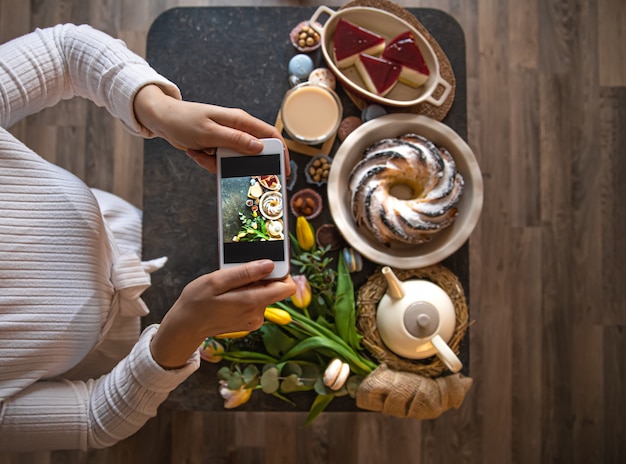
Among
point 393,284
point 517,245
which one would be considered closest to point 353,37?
point 393,284

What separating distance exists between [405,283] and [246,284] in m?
0.47

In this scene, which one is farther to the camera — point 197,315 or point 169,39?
point 169,39

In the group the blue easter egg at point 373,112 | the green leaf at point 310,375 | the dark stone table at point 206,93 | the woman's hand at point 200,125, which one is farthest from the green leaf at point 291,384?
the blue easter egg at point 373,112

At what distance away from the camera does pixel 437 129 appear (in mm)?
1158

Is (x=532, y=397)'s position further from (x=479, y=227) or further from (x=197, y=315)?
(x=197, y=315)

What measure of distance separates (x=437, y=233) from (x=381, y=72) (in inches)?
15.7

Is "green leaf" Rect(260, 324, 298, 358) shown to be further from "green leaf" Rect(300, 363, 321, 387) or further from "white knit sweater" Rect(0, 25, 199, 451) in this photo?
"white knit sweater" Rect(0, 25, 199, 451)

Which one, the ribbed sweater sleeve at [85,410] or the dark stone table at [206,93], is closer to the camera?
the ribbed sweater sleeve at [85,410]

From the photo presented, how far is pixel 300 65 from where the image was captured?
118 centimetres

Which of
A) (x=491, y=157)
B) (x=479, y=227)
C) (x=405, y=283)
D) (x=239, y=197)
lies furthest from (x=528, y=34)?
(x=239, y=197)

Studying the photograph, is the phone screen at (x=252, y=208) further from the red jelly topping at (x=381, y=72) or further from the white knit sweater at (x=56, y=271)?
the red jelly topping at (x=381, y=72)

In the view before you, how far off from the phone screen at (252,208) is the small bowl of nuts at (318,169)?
14.1 inches

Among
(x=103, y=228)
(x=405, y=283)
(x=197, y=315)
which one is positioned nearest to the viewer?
(x=197, y=315)

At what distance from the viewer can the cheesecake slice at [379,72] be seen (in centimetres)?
117
